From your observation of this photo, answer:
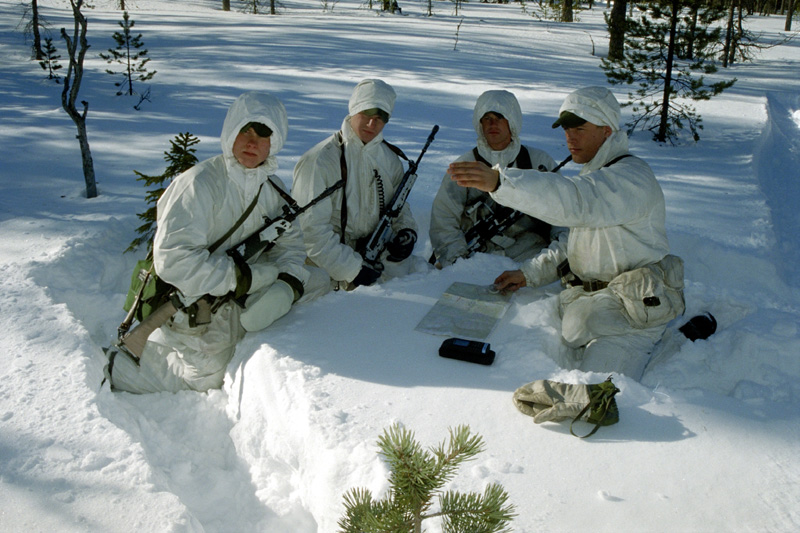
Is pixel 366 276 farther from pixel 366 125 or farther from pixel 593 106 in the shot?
pixel 593 106

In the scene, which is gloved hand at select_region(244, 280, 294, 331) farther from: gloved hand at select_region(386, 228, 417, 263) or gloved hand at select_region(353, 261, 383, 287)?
gloved hand at select_region(386, 228, 417, 263)

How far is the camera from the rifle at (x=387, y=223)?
4953mm

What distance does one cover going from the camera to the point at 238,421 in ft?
11.1

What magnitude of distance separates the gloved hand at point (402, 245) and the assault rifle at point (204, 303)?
4.46 feet

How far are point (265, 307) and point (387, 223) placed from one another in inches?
65.0

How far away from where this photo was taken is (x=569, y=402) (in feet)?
9.09

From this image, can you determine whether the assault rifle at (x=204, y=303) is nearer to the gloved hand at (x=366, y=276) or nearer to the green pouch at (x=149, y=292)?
the green pouch at (x=149, y=292)

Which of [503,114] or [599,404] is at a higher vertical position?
[503,114]

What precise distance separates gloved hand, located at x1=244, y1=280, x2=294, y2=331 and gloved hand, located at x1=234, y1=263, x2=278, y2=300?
0.04m

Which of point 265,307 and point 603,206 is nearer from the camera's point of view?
point 603,206

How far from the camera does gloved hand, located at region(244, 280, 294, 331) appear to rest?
3613mm

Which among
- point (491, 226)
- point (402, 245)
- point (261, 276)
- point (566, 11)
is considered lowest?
point (402, 245)

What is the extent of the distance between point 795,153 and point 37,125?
1080 cm

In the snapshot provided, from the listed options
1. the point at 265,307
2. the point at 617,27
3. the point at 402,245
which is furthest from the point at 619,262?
the point at 617,27
